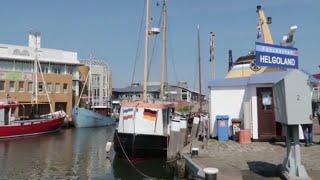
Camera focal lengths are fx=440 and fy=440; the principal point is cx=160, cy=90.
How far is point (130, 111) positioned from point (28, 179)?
22.1 ft

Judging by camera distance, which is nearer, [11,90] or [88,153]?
[88,153]

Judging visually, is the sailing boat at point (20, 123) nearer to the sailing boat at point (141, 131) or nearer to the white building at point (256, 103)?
the sailing boat at point (141, 131)

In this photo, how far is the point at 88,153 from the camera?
2964cm

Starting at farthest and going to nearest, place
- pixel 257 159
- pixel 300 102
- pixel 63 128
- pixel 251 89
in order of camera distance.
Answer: pixel 63 128 → pixel 251 89 → pixel 257 159 → pixel 300 102

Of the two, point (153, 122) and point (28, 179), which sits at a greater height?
→ point (153, 122)

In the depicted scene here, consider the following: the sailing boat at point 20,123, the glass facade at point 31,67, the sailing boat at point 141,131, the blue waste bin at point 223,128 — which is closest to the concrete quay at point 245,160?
the blue waste bin at point 223,128

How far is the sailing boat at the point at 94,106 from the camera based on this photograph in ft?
197

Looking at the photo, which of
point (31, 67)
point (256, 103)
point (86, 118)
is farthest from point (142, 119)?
point (31, 67)

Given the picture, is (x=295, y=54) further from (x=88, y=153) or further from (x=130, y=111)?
(x=88, y=153)

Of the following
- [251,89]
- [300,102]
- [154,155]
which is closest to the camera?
[300,102]

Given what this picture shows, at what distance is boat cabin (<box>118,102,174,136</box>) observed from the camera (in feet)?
77.1

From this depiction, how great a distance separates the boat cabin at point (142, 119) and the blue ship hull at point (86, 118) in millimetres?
36041

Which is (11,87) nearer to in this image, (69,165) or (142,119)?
(69,165)

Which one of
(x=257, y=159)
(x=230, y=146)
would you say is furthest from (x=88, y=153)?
(x=257, y=159)
